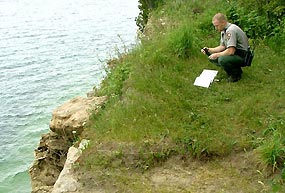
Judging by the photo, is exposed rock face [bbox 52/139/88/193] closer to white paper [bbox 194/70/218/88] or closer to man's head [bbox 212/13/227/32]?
white paper [bbox 194/70/218/88]

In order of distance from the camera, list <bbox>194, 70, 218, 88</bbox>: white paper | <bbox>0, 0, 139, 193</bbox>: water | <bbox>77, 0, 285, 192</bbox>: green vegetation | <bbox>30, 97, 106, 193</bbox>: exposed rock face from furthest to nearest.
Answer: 1. <bbox>0, 0, 139, 193</bbox>: water
2. <bbox>194, 70, 218, 88</bbox>: white paper
3. <bbox>30, 97, 106, 193</bbox>: exposed rock face
4. <bbox>77, 0, 285, 192</bbox>: green vegetation

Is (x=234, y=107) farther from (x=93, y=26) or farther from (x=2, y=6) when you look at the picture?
(x=2, y=6)

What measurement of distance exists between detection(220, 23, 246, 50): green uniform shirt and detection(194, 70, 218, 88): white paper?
0.61m

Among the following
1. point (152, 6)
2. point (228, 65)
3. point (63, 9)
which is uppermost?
point (228, 65)

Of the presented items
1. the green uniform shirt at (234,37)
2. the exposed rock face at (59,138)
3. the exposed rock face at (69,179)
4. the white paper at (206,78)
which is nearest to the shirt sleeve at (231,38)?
the green uniform shirt at (234,37)

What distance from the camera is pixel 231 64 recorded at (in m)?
8.85

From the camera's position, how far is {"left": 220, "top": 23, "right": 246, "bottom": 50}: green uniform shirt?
8711 millimetres

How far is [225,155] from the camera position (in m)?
6.91

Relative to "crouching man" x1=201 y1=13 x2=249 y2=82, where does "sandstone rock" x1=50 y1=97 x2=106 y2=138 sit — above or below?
below

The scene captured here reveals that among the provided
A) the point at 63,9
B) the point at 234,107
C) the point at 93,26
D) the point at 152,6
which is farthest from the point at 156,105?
the point at 63,9

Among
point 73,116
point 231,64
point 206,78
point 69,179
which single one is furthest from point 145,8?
point 69,179

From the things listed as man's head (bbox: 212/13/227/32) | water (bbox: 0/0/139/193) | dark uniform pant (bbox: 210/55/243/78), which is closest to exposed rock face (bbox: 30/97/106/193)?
water (bbox: 0/0/139/193)

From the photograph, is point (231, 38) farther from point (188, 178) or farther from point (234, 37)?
point (188, 178)

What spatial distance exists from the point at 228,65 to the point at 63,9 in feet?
79.3
